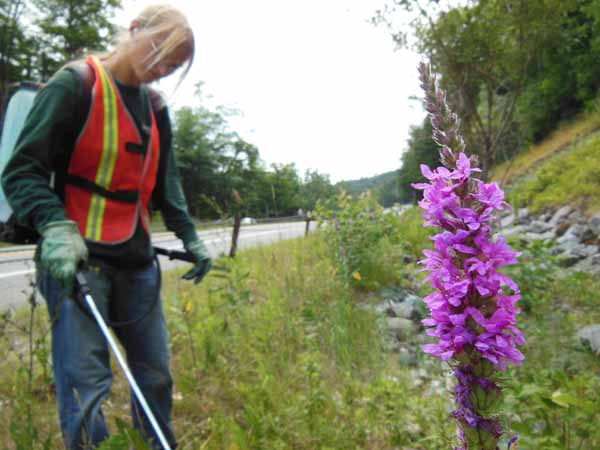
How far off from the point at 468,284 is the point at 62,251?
5.47ft

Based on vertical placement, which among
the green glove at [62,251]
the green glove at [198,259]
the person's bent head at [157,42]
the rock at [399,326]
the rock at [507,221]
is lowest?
the rock at [399,326]

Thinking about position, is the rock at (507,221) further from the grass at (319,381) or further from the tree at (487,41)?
the grass at (319,381)

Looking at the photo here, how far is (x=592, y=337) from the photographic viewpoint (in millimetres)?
2951

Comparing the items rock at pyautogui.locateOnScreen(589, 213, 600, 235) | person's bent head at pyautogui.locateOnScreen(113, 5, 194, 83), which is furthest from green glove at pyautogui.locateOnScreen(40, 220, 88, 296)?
rock at pyautogui.locateOnScreen(589, 213, 600, 235)

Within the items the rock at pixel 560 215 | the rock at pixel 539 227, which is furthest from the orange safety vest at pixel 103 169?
the rock at pixel 539 227

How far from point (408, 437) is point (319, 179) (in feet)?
16.4

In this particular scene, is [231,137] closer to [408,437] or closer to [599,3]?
[599,3]

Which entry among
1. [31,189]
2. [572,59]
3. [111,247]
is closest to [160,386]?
[111,247]

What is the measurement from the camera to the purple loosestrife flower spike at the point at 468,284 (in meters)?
0.67

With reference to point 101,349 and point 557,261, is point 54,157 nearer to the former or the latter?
point 101,349

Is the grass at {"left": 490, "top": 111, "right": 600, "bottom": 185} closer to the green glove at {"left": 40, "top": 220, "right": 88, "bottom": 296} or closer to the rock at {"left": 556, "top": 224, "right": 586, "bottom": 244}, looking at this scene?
the rock at {"left": 556, "top": 224, "right": 586, "bottom": 244}

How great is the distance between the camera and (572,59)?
13.5 meters

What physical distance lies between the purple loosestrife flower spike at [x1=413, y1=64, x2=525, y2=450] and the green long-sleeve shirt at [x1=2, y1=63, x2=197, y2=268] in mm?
1733

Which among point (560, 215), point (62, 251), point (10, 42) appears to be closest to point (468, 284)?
point (62, 251)
